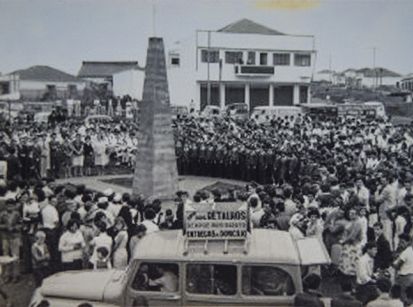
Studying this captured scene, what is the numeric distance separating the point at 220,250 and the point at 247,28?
23211mm

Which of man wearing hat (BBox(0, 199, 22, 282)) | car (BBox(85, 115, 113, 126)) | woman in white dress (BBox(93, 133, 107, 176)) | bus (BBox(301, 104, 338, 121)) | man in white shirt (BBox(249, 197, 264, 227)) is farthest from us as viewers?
bus (BBox(301, 104, 338, 121))

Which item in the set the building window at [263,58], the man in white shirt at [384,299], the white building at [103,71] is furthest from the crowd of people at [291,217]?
the building window at [263,58]

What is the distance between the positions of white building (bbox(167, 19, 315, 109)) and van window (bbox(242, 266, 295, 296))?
21238 millimetres

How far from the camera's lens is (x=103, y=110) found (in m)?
21.5

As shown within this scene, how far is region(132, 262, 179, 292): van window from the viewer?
4.12 metres

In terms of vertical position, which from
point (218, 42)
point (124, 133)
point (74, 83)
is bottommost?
point (124, 133)

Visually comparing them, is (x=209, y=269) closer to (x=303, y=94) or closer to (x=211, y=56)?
(x=211, y=56)

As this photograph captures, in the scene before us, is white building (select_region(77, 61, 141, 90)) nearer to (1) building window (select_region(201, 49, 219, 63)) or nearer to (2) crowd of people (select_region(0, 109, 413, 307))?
(1) building window (select_region(201, 49, 219, 63))

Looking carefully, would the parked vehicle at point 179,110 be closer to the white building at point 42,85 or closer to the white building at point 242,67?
the white building at point 242,67

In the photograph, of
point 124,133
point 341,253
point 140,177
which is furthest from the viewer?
point 124,133

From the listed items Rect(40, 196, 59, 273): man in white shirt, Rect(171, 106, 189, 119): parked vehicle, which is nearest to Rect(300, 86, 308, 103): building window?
Rect(171, 106, 189, 119): parked vehicle

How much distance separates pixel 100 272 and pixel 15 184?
304 cm

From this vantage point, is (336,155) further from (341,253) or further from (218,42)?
(218,42)

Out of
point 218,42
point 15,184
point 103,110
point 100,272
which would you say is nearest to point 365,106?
point 218,42
